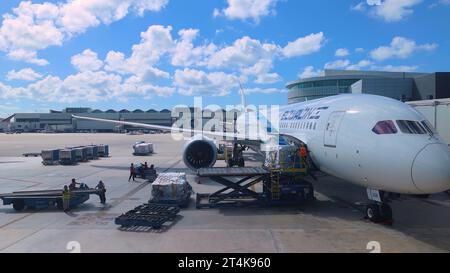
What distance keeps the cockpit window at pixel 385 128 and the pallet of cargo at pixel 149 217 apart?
23.5 ft

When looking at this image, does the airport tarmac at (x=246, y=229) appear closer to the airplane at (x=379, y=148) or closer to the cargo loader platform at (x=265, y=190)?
the cargo loader platform at (x=265, y=190)

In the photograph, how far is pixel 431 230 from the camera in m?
11.4

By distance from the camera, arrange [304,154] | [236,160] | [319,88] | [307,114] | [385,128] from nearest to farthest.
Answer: [385,128] → [304,154] → [307,114] → [236,160] → [319,88]

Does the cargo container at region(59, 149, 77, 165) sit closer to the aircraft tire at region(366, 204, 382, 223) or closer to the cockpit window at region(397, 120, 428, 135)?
the aircraft tire at region(366, 204, 382, 223)

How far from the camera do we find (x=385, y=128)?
1107 centimetres

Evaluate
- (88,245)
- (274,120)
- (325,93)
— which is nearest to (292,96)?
(325,93)

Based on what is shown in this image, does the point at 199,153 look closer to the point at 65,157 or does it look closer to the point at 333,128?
the point at 333,128

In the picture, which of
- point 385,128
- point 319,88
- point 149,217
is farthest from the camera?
point 319,88

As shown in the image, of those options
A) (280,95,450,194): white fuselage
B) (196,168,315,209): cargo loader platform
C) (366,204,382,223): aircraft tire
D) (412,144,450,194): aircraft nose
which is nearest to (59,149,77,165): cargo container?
(196,168,315,209): cargo loader platform

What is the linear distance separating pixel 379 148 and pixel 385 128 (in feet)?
2.37

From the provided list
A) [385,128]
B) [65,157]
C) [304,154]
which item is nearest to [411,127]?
[385,128]

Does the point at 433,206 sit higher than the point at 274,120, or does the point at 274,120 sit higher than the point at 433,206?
the point at 274,120
